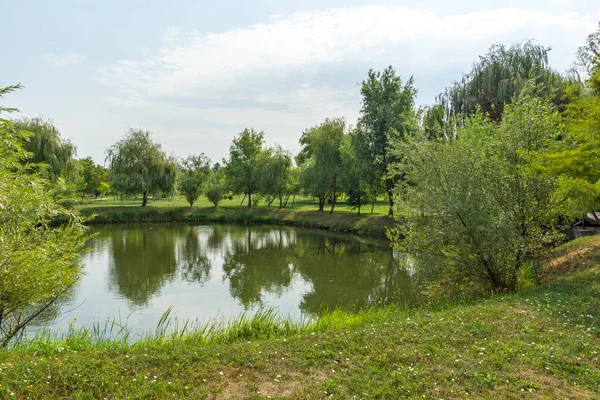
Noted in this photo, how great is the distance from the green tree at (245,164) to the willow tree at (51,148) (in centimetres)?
1531

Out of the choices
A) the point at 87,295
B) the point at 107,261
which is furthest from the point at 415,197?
the point at 107,261

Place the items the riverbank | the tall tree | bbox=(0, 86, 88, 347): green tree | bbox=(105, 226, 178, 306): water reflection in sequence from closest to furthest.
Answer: bbox=(0, 86, 88, 347): green tree → bbox=(105, 226, 178, 306): water reflection → the tall tree → the riverbank

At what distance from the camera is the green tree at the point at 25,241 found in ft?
20.3

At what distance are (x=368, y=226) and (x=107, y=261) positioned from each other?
1783 centimetres

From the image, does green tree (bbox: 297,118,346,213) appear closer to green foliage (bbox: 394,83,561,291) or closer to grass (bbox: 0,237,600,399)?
green foliage (bbox: 394,83,561,291)

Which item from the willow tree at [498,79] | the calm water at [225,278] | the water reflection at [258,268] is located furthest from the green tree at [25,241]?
the willow tree at [498,79]

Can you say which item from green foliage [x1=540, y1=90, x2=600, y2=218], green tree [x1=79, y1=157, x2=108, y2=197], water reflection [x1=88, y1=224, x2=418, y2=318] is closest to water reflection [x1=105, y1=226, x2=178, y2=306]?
water reflection [x1=88, y1=224, x2=418, y2=318]

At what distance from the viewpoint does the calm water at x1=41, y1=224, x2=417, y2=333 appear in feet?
39.6

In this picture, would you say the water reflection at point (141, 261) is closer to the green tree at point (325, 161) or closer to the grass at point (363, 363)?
the grass at point (363, 363)

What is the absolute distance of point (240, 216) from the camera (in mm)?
39000

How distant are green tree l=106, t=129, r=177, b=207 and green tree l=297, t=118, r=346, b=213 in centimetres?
1325

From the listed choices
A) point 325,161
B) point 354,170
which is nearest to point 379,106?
point 354,170

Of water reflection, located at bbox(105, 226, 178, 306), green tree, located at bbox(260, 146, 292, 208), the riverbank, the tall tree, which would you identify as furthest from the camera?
green tree, located at bbox(260, 146, 292, 208)

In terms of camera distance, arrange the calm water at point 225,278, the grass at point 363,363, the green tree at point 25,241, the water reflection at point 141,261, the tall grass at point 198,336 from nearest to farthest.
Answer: the grass at point 363,363
the green tree at point 25,241
the tall grass at point 198,336
the calm water at point 225,278
the water reflection at point 141,261
